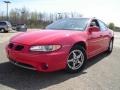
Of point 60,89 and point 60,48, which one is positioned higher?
point 60,48

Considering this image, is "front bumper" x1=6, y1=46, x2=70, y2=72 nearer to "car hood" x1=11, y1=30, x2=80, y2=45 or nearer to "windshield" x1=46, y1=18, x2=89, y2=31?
"car hood" x1=11, y1=30, x2=80, y2=45

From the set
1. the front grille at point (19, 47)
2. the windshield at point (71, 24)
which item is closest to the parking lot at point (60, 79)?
the front grille at point (19, 47)

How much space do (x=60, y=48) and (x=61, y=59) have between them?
246 mm

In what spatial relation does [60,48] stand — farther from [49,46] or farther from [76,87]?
[76,87]

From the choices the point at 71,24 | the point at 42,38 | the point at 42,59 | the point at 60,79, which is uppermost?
the point at 71,24

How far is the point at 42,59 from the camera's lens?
5.24 metres

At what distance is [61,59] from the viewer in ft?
18.1

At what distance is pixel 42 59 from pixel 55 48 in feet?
1.32

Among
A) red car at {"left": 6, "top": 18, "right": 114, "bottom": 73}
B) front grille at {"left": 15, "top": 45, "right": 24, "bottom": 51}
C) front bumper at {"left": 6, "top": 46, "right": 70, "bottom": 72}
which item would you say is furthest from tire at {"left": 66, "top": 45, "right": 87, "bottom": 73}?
front grille at {"left": 15, "top": 45, "right": 24, "bottom": 51}

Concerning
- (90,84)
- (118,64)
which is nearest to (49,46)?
(90,84)

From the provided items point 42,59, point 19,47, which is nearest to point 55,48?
point 42,59

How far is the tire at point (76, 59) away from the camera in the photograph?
5959 mm

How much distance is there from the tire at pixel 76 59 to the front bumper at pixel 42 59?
0.34 metres

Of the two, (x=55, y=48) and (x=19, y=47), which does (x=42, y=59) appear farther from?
(x=19, y=47)
